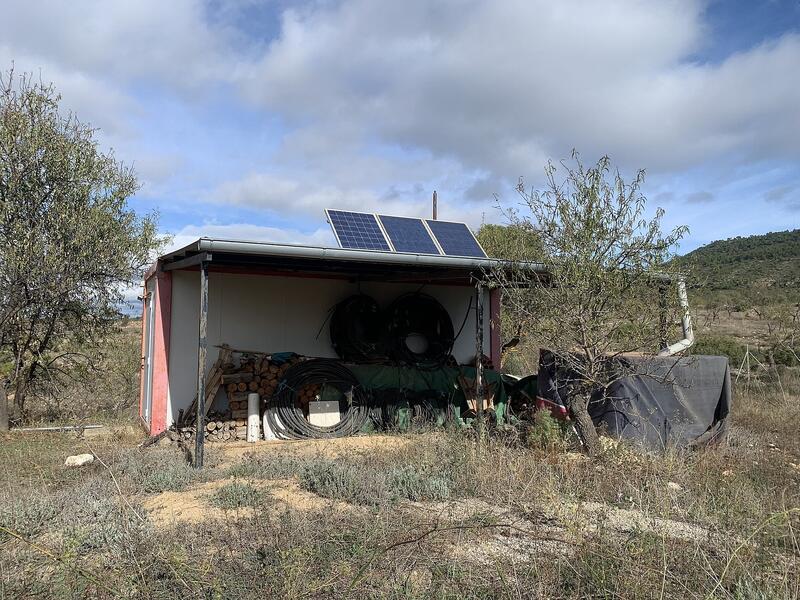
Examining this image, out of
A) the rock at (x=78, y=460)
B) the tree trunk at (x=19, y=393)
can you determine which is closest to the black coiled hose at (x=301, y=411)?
the rock at (x=78, y=460)

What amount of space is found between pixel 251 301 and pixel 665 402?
6.27m

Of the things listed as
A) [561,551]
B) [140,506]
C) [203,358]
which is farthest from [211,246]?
[561,551]

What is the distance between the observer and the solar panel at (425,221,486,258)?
30.5ft

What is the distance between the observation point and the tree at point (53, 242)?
361 inches

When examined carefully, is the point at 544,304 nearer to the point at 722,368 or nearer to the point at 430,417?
the point at 722,368

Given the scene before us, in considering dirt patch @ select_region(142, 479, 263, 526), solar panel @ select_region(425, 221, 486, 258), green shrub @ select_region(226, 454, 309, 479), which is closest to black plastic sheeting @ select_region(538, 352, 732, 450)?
solar panel @ select_region(425, 221, 486, 258)

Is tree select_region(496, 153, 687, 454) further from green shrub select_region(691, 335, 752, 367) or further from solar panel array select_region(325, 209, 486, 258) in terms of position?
green shrub select_region(691, 335, 752, 367)

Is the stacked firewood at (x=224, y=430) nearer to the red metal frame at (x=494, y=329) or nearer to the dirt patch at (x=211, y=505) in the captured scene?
the dirt patch at (x=211, y=505)

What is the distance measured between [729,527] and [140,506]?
4511 millimetres

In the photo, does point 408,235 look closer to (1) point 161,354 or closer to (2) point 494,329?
(2) point 494,329

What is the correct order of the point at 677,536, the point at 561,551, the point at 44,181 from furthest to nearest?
the point at 44,181 → the point at 677,536 → the point at 561,551

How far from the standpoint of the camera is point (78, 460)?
23.2 feet

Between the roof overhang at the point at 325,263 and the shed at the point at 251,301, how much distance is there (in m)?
0.02

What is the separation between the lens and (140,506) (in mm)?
5082
